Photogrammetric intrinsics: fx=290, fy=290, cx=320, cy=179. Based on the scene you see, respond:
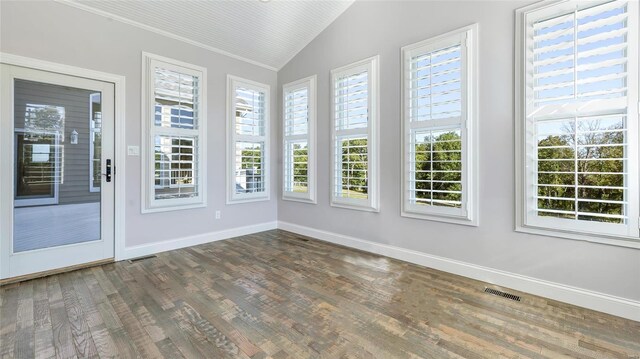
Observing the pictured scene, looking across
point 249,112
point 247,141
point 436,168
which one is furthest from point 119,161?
point 436,168

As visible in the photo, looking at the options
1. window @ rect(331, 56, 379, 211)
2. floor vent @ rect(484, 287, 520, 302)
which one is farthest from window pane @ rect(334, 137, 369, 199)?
floor vent @ rect(484, 287, 520, 302)

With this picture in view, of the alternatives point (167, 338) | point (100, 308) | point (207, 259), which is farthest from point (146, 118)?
point (167, 338)

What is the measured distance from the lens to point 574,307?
2.39m

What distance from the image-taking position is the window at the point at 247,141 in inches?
178

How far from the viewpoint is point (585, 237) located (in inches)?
94.7

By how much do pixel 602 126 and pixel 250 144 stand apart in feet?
13.9

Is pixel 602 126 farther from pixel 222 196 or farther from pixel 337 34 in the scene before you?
pixel 222 196

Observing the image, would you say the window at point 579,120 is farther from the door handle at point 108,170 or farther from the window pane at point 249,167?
the door handle at point 108,170

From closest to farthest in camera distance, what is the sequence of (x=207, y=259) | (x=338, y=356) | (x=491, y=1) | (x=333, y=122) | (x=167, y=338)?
(x=338, y=356)
(x=167, y=338)
(x=491, y=1)
(x=207, y=259)
(x=333, y=122)

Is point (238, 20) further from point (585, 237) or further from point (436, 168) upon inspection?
point (585, 237)

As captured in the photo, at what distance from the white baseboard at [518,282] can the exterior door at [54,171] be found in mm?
3177

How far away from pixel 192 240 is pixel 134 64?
2.41m

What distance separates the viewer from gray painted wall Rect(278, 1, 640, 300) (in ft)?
8.03

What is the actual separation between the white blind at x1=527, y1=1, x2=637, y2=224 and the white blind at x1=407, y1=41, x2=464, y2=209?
64 centimetres
